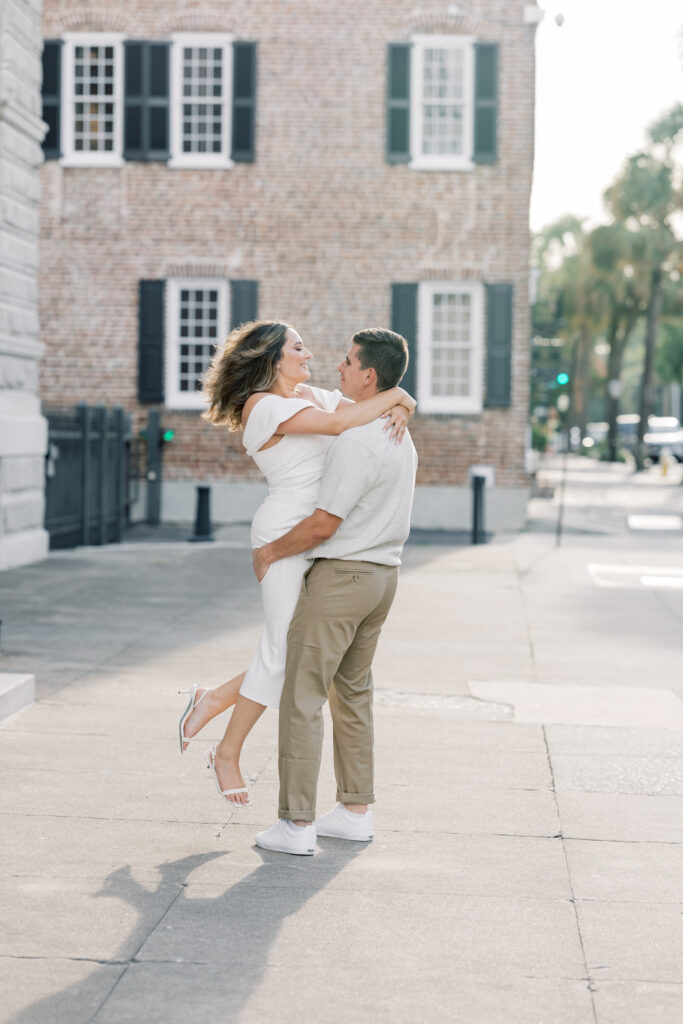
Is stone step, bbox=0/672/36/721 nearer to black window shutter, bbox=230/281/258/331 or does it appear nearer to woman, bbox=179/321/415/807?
woman, bbox=179/321/415/807

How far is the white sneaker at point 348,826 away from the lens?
5.47 meters

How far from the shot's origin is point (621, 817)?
5914 mm

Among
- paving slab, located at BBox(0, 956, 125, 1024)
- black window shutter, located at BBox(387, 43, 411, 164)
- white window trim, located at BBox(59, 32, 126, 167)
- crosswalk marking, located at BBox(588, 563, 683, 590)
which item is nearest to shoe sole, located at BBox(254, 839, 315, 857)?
paving slab, located at BBox(0, 956, 125, 1024)

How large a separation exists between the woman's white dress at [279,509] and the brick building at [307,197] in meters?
18.3

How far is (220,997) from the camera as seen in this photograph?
3.86m

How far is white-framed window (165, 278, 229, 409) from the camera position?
2400 cm

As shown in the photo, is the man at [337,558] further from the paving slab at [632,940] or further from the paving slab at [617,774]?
the paving slab at [617,774]

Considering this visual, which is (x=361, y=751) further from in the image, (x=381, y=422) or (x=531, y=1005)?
(x=531, y=1005)

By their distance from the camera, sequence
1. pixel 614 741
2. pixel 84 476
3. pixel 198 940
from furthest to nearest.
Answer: pixel 84 476 < pixel 614 741 < pixel 198 940

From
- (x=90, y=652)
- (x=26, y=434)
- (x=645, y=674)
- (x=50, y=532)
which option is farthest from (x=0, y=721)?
(x=50, y=532)

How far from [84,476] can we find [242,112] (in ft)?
27.8

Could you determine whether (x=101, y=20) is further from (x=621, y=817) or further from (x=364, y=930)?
(x=364, y=930)

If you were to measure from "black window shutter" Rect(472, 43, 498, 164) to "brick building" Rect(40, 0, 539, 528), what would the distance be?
0.10 feet

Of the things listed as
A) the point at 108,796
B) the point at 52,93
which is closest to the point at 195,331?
the point at 52,93
